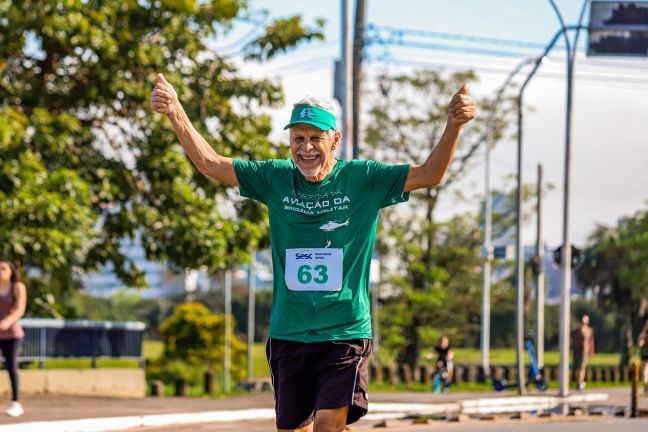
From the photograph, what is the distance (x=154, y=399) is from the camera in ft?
→ 66.4

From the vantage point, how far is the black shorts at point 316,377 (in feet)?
19.3

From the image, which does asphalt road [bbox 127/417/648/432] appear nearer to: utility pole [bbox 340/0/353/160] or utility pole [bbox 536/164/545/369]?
utility pole [bbox 340/0/353/160]

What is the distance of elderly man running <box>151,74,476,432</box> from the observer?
5.90 metres

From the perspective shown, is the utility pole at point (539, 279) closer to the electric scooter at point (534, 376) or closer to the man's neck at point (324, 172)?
the electric scooter at point (534, 376)

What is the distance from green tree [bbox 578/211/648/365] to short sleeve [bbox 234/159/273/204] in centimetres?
5446

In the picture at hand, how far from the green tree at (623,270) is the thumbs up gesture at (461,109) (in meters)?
54.8

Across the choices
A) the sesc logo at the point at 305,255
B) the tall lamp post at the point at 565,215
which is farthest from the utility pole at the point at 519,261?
the sesc logo at the point at 305,255

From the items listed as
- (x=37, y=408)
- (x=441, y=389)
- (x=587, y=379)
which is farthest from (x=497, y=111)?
(x=37, y=408)

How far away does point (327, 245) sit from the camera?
5973mm

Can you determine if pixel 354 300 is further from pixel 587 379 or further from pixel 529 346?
pixel 587 379

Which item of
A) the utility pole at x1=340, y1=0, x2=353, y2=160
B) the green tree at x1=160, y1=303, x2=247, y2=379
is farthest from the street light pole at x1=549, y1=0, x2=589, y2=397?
the green tree at x1=160, y1=303, x2=247, y2=379

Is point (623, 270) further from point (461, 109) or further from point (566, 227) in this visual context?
point (461, 109)

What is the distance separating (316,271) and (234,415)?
1011 cm

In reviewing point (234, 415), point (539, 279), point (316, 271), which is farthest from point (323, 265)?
point (539, 279)
